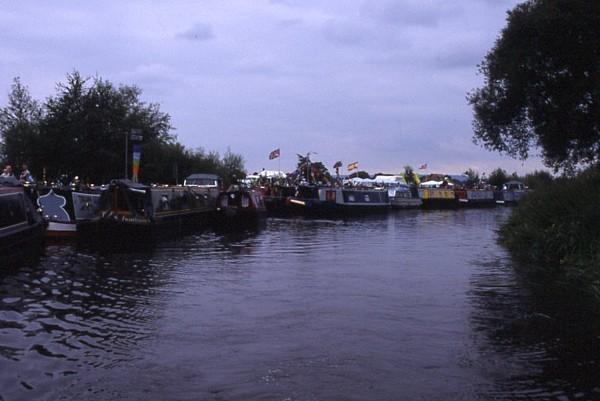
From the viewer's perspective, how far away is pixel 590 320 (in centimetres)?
1049

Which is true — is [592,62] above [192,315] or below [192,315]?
above

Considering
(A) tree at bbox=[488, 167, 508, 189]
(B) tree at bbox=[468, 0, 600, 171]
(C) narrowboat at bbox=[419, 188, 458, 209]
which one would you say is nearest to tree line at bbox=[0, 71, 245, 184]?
(B) tree at bbox=[468, 0, 600, 171]

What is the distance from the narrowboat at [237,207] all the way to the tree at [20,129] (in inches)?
425

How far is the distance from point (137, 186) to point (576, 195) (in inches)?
542

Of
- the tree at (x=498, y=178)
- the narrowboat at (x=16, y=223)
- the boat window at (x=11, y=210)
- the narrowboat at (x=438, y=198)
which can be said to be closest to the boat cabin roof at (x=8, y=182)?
the narrowboat at (x=16, y=223)

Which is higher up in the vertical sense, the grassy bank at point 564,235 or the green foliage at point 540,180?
the green foliage at point 540,180

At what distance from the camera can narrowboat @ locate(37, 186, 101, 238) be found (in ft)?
72.7

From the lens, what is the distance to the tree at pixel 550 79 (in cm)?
1833

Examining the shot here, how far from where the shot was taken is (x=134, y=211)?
2342 centimetres

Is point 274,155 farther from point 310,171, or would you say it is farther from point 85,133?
point 85,133

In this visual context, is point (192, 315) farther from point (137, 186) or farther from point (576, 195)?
point (137, 186)

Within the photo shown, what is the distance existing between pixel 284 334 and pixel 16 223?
8.83 metres

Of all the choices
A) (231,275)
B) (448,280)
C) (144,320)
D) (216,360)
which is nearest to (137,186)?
(231,275)

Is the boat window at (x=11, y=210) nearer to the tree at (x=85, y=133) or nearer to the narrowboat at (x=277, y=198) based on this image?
the tree at (x=85, y=133)
